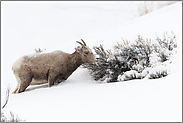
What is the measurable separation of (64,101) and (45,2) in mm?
19929

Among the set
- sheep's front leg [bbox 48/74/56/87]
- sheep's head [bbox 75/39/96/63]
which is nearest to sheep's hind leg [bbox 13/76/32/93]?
sheep's front leg [bbox 48/74/56/87]

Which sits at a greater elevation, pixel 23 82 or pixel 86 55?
pixel 86 55

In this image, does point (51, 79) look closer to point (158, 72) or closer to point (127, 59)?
point (127, 59)

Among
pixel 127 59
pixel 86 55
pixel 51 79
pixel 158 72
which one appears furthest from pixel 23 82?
pixel 158 72

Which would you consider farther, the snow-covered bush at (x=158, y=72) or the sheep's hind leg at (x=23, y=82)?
the sheep's hind leg at (x=23, y=82)

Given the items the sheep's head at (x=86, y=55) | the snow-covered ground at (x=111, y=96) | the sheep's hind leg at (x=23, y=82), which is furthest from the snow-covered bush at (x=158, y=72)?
the sheep's hind leg at (x=23, y=82)

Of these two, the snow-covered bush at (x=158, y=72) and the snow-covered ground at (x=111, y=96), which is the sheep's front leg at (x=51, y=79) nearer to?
the snow-covered ground at (x=111, y=96)

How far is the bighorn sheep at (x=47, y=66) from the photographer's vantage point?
16.5 ft

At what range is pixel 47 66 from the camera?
5176 millimetres

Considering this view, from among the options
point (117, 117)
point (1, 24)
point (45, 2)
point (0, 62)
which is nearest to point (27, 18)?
point (1, 24)

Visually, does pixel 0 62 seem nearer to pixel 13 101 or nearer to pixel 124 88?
pixel 13 101

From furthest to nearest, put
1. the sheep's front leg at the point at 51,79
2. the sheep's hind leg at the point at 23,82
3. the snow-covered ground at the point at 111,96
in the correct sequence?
the sheep's front leg at the point at 51,79, the sheep's hind leg at the point at 23,82, the snow-covered ground at the point at 111,96

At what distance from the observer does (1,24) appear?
1744 cm

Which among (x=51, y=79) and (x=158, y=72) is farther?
(x=51, y=79)
